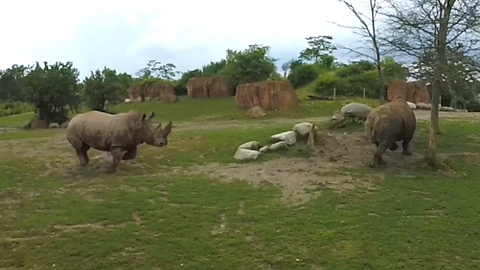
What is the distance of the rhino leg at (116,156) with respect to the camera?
1383 centimetres

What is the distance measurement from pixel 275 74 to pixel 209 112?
11727 millimetres

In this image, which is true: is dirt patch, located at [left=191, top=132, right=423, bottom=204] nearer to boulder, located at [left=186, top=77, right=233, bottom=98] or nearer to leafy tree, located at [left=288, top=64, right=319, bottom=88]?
boulder, located at [left=186, top=77, right=233, bottom=98]

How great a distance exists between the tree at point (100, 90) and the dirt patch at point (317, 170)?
2168 cm

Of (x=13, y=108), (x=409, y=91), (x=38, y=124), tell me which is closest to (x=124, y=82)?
(x=13, y=108)

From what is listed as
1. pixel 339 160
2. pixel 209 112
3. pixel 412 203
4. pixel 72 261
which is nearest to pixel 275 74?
pixel 209 112

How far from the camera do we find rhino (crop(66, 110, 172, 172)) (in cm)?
1376

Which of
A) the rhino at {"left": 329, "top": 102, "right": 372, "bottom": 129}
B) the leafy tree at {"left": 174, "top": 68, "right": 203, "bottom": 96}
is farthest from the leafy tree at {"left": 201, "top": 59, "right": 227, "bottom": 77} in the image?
the rhino at {"left": 329, "top": 102, "right": 372, "bottom": 129}

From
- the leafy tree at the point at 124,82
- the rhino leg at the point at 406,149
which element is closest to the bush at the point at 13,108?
the leafy tree at the point at 124,82

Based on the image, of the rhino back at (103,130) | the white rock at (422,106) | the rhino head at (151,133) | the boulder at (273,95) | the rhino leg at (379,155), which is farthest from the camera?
the white rock at (422,106)

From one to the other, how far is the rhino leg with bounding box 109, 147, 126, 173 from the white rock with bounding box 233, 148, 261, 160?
3650mm

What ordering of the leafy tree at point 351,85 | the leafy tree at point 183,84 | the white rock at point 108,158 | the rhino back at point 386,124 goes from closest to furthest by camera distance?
the rhino back at point 386,124, the white rock at point 108,158, the leafy tree at point 351,85, the leafy tree at point 183,84

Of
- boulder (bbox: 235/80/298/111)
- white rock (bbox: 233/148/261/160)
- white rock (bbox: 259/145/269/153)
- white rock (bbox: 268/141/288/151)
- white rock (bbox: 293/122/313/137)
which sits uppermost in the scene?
boulder (bbox: 235/80/298/111)

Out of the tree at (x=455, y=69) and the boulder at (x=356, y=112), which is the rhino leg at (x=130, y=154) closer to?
the tree at (x=455, y=69)

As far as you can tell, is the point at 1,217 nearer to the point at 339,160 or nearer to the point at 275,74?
the point at 339,160
